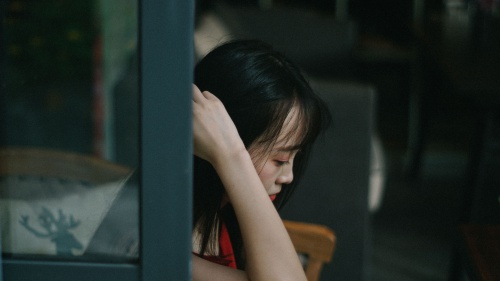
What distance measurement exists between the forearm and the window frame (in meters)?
0.18

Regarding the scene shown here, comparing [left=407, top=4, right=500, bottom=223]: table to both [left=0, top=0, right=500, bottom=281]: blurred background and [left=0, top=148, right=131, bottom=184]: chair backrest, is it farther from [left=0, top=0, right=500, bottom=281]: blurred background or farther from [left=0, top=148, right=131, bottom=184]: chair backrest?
[left=0, top=148, right=131, bottom=184]: chair backrest

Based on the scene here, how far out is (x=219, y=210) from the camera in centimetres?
129

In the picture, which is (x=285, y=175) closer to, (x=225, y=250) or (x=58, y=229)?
(x=225, y=250)

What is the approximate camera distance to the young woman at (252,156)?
1057mm

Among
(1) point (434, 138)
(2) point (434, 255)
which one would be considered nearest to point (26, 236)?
(2) point (434, 255)

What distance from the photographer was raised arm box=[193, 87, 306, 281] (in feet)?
3.32

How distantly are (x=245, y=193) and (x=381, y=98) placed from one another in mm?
4358

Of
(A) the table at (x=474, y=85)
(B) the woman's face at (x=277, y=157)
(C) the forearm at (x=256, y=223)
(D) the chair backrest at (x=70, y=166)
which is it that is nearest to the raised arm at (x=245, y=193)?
(C) the forearm at (x=256, y=223)

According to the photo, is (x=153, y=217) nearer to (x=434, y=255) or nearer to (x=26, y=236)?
(x=26, y=236)

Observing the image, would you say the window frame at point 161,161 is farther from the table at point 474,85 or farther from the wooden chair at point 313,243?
the table at point 474,85

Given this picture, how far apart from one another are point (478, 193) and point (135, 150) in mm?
1912

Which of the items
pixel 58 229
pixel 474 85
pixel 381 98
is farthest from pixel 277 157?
pixel 381 98

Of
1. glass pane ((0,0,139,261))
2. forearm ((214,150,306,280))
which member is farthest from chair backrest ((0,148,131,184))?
forearm ((214,150,306,280))

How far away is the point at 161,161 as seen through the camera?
85 centimetres
